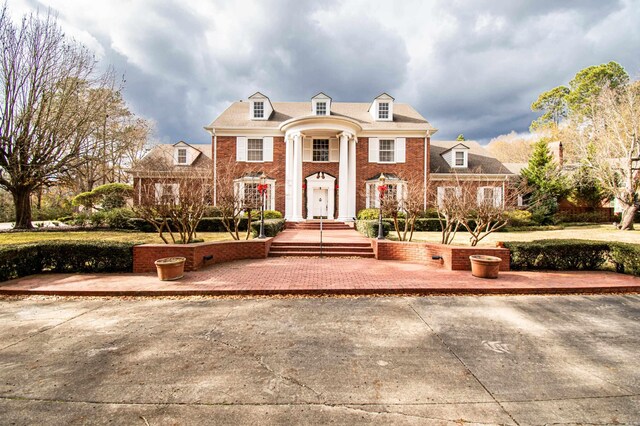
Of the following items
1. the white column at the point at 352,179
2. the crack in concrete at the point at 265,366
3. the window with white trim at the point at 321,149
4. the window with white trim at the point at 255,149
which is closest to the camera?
the crack in concrete at the point at 265,366

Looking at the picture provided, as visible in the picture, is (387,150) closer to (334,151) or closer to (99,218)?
(334,151)

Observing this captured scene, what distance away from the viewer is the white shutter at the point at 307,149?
1983cm

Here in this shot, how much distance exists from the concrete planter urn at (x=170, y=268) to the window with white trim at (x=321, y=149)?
47.1ft

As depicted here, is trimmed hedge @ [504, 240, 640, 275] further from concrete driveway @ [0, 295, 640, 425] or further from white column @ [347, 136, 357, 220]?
white column @ [347, 136, 357, 220]

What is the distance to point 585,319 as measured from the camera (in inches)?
185

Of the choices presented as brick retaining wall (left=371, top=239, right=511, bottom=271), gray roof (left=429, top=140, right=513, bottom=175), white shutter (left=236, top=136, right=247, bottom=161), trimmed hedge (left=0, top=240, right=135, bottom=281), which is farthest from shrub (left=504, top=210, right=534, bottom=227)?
trimmed hedge (left=0, top=240, right=135, bottom=281)

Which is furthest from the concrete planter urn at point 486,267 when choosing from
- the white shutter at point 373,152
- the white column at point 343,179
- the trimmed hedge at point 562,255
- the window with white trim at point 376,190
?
the white shutter at point 373,152

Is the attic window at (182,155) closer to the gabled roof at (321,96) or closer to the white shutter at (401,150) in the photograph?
the gabled roof at (321,96)

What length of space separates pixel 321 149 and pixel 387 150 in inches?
197

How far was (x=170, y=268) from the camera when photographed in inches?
272

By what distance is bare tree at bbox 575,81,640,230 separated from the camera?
18.1 metres

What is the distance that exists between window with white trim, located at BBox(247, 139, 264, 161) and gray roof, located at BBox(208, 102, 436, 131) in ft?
3.69

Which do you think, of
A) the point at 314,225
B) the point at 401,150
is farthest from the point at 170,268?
the point at 401,150

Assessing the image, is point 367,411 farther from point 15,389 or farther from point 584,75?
point 584,75
